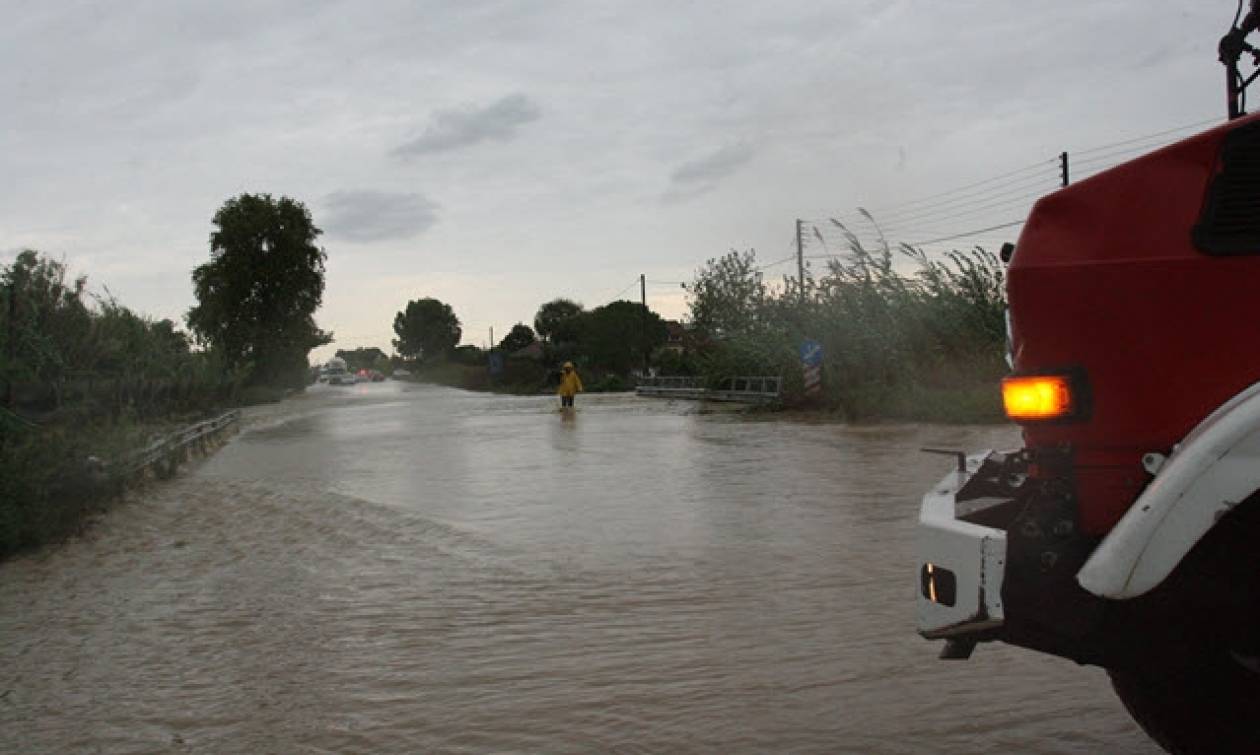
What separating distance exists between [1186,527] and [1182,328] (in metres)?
0.57

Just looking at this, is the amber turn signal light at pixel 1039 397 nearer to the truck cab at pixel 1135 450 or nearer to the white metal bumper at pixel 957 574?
the truck cab at pixel 1135 450

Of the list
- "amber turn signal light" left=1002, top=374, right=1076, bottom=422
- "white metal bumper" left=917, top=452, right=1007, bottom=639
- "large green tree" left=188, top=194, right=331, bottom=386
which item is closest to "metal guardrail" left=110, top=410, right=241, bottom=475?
"white metal bumper" left=917, top=452, right=1007, bottom=639

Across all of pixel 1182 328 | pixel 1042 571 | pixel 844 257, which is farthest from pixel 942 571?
pixel 844 257

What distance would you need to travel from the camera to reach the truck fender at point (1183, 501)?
2.74m

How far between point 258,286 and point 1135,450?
68581mm

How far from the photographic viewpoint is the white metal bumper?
10.4 feet

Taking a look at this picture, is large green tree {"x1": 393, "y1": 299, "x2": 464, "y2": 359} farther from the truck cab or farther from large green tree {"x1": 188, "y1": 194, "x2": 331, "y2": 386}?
the truck cab

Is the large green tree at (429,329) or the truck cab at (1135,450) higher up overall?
the large green tree at (429,329)

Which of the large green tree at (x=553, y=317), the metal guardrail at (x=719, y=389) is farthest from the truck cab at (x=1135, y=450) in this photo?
the large green tree at (x=553, y=317)

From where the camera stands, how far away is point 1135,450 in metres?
3.17

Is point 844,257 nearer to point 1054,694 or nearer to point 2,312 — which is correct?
point 2,312

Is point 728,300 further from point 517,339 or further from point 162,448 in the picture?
point 517,339

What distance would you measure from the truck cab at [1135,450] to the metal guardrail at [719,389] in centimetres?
2961

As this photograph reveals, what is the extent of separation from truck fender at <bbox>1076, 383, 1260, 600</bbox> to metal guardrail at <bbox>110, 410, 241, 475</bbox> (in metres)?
12.4
